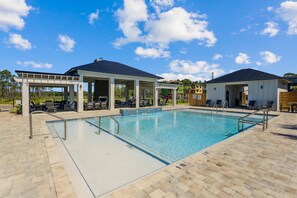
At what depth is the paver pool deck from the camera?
2.48m

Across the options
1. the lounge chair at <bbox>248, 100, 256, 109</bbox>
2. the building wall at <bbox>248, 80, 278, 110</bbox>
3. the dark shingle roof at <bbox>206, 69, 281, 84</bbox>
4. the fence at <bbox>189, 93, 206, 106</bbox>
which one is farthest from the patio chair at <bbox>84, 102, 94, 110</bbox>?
the building wall at <bbox>248, 80, 278, 110</bbox>

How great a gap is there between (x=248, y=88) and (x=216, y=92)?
146 inches

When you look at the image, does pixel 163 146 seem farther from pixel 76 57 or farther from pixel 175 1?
pixel 76 57

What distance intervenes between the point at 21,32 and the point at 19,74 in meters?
5.09

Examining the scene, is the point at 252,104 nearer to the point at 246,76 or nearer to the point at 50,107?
the point at 246,76

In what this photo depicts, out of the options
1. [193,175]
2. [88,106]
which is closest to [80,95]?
[88,106]

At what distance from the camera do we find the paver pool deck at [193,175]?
248 cm

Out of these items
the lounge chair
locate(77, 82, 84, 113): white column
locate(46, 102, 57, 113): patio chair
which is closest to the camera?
locate(46, 102, 57, 113): patio chair

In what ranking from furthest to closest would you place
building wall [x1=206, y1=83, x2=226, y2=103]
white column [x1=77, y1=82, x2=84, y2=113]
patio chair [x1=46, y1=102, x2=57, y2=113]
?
building wall [x1=206, y1=83, x2=226, y2=103] < white column [x1=77, y1=82, x2=84, y2=113] < patio chair [x1=46, y1=102, x2=57, y2=113]

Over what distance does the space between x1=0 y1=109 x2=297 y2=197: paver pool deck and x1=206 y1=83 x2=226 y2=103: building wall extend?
51.3 ft

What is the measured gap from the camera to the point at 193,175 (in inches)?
118

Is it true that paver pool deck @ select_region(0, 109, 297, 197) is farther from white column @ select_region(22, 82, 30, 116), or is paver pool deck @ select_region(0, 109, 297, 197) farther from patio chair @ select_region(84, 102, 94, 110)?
patio chair @ select_region(84, 102, 94, 110)

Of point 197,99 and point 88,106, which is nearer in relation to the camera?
point 88,106

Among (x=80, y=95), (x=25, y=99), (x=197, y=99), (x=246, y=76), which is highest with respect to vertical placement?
(x=246, y=76)
